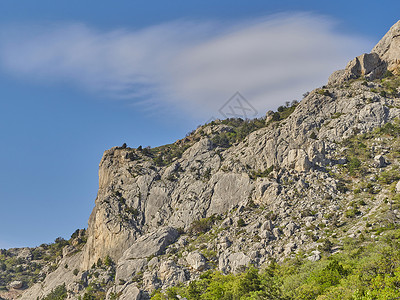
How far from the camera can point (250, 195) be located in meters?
127

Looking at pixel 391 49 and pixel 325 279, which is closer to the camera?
pixel 325 279

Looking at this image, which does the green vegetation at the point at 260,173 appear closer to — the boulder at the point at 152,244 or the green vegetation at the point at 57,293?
the boulder at the point at 152,244

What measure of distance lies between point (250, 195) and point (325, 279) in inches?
2017

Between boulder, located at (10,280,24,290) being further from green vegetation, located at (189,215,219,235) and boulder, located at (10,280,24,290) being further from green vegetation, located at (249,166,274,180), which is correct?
green vegetation, located at (249,166,274,180)

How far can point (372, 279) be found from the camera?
62156 mm

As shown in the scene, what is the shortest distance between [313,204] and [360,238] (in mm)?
21246

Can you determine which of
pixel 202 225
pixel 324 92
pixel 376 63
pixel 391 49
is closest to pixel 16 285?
pixel 202 225

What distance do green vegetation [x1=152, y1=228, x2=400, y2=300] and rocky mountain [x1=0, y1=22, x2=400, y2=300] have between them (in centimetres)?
404

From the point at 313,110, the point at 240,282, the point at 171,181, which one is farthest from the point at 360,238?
the point at 171,181

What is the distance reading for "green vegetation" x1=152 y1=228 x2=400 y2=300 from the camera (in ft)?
209

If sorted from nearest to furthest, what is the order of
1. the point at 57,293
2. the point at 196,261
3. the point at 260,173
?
the point at 196,261 < the point at 260,173 < the point at 57,293

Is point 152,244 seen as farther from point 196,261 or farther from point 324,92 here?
point 324,92

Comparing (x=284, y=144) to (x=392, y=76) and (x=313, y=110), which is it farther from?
(x=392, y=76)

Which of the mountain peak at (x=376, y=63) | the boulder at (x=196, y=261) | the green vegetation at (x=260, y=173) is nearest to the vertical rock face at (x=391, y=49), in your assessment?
the mountain peak at (x=376, y=63)
